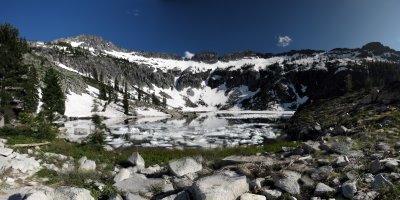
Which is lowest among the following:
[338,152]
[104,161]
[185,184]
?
[104,161]

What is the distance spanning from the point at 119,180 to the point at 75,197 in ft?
14.1

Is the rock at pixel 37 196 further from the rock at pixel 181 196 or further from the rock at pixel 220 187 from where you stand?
the rock at pixel 220 187

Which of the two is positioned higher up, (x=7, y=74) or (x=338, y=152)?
(x=7, y=74)

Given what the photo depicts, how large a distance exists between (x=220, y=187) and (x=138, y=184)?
539cm

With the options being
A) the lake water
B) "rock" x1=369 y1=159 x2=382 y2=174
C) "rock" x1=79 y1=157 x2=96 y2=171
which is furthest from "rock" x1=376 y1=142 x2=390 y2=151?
the lake water

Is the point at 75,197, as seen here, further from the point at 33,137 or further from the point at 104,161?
the point at 33,137

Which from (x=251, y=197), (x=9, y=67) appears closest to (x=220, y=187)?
(x=251, y=197)

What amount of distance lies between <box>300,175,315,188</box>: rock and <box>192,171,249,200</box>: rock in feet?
7.34

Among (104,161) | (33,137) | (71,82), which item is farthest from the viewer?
(71,82)

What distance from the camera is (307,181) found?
523 inches

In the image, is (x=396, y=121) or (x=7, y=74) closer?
(x=396, y=121)

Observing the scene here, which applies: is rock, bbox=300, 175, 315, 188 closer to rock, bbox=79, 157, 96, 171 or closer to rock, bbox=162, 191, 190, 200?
rock, bbox=162, 191, 190, 200

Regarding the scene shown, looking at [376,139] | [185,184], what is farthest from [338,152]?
[185,184]

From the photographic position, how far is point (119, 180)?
16.8 metres
